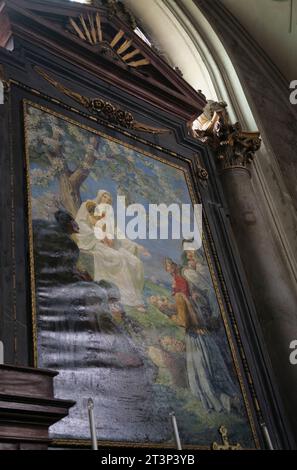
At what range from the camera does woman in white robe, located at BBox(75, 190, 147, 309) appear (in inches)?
201

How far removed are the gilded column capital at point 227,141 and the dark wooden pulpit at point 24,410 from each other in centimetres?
478

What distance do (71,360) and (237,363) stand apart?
1.73 metres

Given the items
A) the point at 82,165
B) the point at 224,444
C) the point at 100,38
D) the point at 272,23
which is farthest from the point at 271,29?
the point at 224,444

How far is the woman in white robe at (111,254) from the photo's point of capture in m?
5.10

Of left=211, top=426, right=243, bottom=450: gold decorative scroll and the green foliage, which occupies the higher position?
the green foliage

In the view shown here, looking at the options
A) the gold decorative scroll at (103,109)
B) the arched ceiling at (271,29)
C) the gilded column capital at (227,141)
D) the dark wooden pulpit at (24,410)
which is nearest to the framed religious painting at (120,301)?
the gold decorative scroll at (103,109)

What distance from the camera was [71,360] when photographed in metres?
4.36

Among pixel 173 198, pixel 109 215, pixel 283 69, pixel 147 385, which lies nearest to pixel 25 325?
pixel 147 385

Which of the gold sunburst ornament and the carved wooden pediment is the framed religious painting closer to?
the carved wooden pediment

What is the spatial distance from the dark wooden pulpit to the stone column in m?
3.12

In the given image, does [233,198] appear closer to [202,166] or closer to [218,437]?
[202,166]
